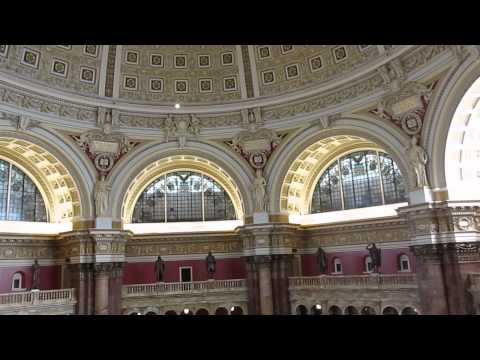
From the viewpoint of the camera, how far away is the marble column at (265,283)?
25031 millimetres

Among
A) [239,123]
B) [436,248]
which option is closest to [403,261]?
[436,248]

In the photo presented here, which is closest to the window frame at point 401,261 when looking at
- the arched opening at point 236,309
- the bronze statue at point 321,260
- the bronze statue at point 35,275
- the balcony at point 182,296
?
the bronze statue at point 321,260

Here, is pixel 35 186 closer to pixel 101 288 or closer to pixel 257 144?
pixel 101 288

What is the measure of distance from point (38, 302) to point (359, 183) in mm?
19593

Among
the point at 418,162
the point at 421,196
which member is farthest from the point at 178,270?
the point at 418,162

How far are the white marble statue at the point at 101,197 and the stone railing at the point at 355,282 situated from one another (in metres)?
11.9

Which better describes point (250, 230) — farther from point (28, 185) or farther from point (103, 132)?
point (28, 185)

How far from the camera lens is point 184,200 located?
2980 centimetres

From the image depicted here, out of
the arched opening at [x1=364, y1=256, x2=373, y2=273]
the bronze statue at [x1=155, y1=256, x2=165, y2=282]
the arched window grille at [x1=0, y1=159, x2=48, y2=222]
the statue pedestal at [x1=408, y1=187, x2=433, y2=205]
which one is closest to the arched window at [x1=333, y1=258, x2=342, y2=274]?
the arched opening at [x1=364, y1=256, x2=373, y2=273]

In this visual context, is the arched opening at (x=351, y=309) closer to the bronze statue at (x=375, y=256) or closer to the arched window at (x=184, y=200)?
the bronze statue at (x=375, y=256)

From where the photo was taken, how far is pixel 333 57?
24312mm
